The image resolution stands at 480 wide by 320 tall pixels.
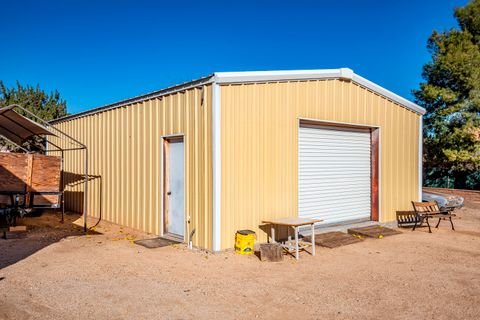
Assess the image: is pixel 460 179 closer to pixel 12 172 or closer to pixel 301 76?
pixel 301 76

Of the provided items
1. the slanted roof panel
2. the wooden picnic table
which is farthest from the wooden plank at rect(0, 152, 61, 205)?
the wooden picnic table

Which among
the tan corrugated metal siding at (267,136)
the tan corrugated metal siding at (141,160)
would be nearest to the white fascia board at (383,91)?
the tan corrugated metal siding at (267,136)

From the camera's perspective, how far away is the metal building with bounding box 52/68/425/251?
7020 millimetres

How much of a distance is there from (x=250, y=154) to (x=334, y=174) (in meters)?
3.07

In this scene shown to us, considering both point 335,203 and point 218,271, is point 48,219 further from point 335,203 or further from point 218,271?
point 335,203

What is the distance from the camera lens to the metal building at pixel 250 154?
7020mm

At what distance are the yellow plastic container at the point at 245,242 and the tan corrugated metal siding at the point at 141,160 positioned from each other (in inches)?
21.5

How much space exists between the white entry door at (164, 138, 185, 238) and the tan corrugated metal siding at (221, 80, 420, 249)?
1.29 meters

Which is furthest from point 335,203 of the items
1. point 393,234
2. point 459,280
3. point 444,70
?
point 444,70

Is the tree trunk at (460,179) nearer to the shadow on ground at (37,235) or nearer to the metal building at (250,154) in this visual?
the metal building at (250,154)

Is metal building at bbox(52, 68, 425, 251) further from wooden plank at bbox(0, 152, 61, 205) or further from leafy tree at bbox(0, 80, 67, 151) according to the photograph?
leafy tree at bbox(0, 80, 67, 151)

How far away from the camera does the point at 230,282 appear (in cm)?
529

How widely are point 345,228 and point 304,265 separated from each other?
10.7 ft

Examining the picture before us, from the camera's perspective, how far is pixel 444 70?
19422 millimetres
